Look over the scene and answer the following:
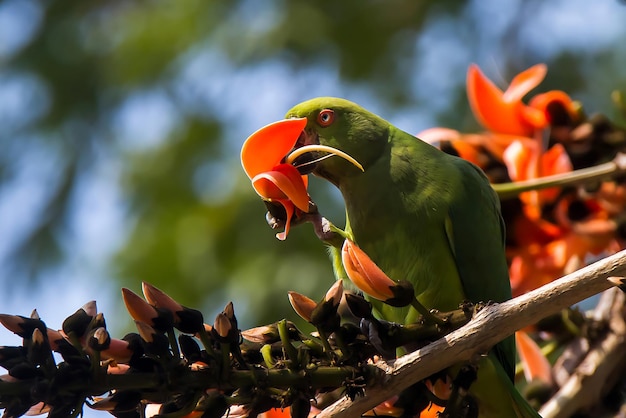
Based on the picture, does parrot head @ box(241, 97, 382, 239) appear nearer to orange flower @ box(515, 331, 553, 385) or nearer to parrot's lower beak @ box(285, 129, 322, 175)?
parrot's lower beak @ box(285, 129, 322, 175)

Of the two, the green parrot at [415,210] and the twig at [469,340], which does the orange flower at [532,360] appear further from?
the twig at [469,340]

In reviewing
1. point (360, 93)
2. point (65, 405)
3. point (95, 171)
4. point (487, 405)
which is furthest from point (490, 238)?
point (95, 171)

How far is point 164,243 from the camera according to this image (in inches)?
166

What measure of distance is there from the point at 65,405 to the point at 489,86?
1.95 m

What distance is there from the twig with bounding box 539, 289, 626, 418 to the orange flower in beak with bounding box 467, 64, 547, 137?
0.66m

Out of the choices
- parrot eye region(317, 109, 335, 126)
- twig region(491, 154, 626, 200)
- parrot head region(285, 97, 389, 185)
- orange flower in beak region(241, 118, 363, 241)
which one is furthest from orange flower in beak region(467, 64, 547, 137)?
orange flower in beak region(241, 118, 363, 241)

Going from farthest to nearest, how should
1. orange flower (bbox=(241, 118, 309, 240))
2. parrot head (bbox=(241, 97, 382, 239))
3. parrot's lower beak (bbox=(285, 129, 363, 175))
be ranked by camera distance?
parrot head (bbox=(241, 97, 382, 239)), parrot's lower beak (bbox=(285, 129, 363, 175)), orange flower (bbox=(241, 118, 309, 240))

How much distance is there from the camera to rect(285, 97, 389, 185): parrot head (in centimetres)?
254

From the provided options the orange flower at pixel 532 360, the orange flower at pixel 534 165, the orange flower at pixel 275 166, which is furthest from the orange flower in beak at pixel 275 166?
the orange flower at pixel 534 165

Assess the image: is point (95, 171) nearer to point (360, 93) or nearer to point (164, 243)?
point (164, 243)

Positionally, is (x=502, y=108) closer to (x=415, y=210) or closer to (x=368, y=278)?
(x=415, y=210)

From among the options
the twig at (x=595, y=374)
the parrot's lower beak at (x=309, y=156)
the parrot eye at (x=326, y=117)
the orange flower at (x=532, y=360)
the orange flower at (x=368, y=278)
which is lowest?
the twig at (x=595, y=374)

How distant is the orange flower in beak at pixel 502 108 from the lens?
113 inches

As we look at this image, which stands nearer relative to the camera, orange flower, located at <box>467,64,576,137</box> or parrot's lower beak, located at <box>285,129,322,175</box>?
parrot's lower beak, located at <box>285,129,322,175</box>
